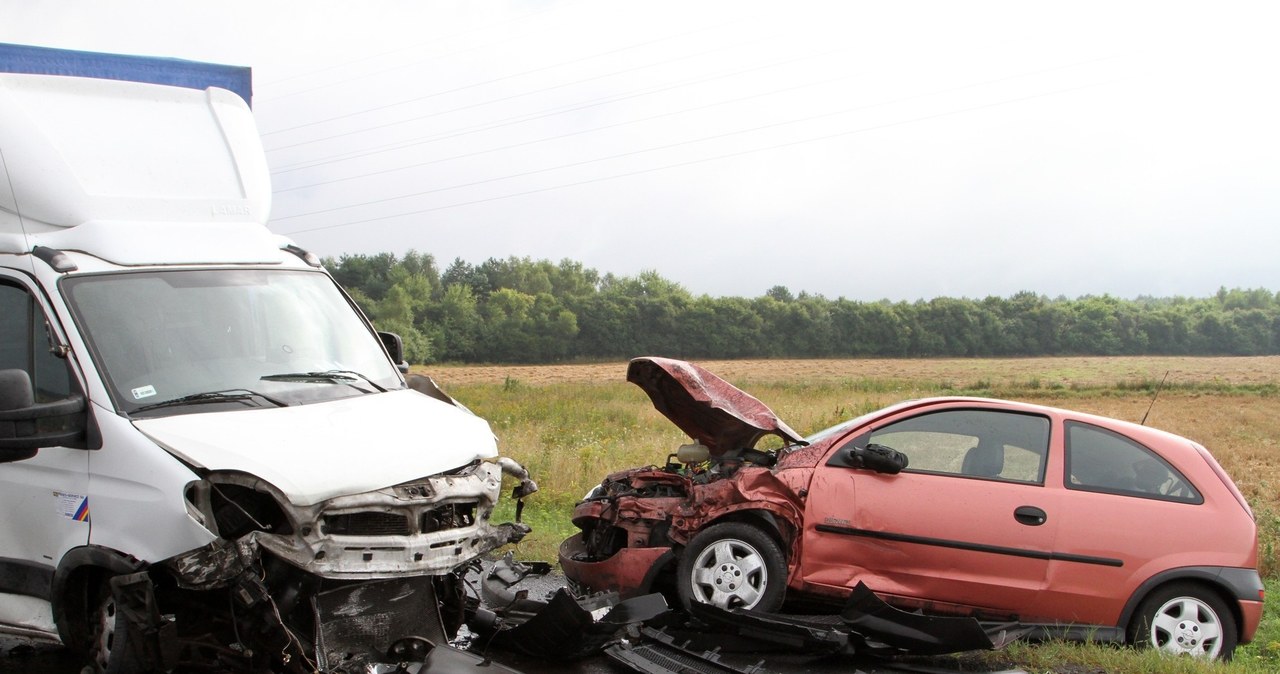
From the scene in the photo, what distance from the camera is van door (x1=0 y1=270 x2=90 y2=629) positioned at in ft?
17.1

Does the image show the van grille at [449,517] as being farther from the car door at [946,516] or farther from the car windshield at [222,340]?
the car door at [946,516]

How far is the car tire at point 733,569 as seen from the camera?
6.93 meters

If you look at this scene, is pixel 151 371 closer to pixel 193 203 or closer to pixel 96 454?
pixel 96 454

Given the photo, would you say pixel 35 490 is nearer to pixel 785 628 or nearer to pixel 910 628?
pixel 785 628

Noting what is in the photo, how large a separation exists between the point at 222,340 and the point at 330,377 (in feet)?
2.04

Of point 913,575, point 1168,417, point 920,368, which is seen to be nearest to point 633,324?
point 920,368

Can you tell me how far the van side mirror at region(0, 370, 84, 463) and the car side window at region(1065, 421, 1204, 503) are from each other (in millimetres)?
5840

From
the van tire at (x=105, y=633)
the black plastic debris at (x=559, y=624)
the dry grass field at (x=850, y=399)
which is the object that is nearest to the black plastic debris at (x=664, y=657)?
the black plastic debris at (x=559, y=624)

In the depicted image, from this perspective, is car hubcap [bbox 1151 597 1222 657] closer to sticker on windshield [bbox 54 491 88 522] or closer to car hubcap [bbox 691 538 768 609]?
car hubcap [bbox 691 538 768 609]

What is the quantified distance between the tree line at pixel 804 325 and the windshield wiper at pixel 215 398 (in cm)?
6085

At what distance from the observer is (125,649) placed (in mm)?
4867

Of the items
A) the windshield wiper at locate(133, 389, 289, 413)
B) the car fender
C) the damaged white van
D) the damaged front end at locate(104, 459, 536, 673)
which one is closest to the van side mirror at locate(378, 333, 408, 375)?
the damaged white van

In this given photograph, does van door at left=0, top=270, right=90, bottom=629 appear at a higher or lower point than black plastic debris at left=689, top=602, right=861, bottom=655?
higher

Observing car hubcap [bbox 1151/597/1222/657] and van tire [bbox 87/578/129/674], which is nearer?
van tire [bbox 87/578/129/674]
